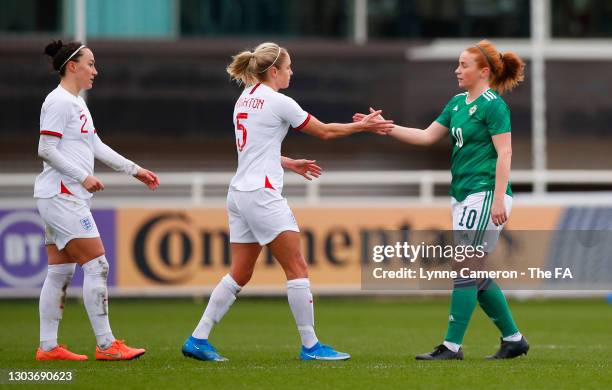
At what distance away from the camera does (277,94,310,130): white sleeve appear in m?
8.98

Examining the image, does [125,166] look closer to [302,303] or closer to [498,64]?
[302,303]

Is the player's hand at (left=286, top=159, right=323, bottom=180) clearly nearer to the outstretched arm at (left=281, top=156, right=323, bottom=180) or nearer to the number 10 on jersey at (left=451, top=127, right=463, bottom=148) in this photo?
the outstretched arm at (left=281, top=156, right=323, bottom=180)

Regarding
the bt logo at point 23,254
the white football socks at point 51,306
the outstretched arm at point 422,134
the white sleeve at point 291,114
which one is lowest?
the bt logo at point 23,254

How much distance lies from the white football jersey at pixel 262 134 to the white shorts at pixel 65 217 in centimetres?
113

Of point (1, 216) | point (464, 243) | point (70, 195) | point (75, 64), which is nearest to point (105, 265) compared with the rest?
point (70, 195)

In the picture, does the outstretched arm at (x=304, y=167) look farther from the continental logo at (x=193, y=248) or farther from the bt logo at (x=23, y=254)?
the bt logo at (x=23, y=254)

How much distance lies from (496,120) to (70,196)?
119 inches

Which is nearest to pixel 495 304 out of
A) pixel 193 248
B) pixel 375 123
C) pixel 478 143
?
pixel 478 143

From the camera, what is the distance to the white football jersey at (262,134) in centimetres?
899

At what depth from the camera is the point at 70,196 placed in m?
9.31

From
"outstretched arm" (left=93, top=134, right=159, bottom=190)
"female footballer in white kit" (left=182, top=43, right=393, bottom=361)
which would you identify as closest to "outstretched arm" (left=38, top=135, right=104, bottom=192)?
"outstretched arm" (left=93, top=134, right=159, bottom=190)

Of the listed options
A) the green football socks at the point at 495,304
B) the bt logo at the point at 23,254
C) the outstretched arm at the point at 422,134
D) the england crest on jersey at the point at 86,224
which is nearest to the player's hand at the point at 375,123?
the outstretched arm at the point at 422,134

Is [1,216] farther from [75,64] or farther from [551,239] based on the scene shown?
[75,64]

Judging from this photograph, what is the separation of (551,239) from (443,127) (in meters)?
8.76
